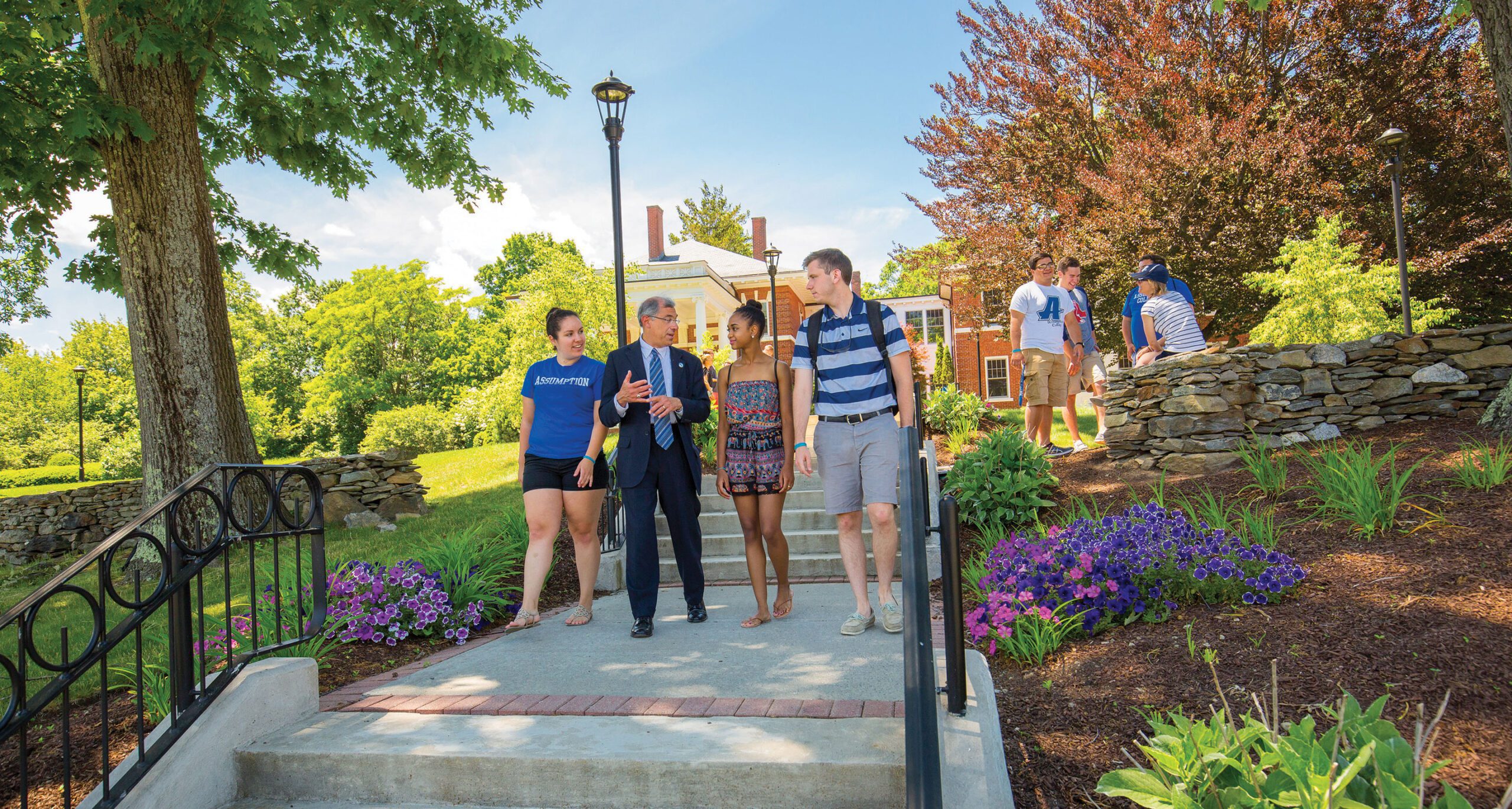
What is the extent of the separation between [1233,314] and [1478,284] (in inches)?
134

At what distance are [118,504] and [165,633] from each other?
9926 mm

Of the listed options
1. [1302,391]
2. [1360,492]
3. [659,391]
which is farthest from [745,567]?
[1302,391]

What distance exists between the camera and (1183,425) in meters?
6.52

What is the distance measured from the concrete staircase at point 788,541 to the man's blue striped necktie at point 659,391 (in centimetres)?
154

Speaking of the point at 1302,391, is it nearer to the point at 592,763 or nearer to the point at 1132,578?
the point at 1132,578

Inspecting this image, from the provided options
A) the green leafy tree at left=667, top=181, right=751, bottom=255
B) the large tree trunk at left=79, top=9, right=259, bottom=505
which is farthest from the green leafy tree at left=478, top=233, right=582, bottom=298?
the large tree trunk at left=79, top=9, right=259, bottom=505

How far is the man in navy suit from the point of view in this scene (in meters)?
4.24

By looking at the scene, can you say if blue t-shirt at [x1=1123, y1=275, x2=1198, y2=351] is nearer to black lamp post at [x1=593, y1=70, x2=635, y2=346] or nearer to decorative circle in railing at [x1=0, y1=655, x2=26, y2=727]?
black lamp post at [x1=593, y1=70, x2=635, y2=346]

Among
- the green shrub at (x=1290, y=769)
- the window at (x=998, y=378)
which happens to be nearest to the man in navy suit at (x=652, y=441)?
the green shrub at (x=1290, y=769)

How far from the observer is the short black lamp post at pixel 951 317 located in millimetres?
16848

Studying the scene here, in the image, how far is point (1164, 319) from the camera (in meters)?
7.31

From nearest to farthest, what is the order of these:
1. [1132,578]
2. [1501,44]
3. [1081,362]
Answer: [1132,578]
[1501,44]
[1081,362]

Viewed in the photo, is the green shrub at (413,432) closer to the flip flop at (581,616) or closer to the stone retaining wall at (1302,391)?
the flip flop at (581,616)

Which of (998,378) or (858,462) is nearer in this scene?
(858,462)
